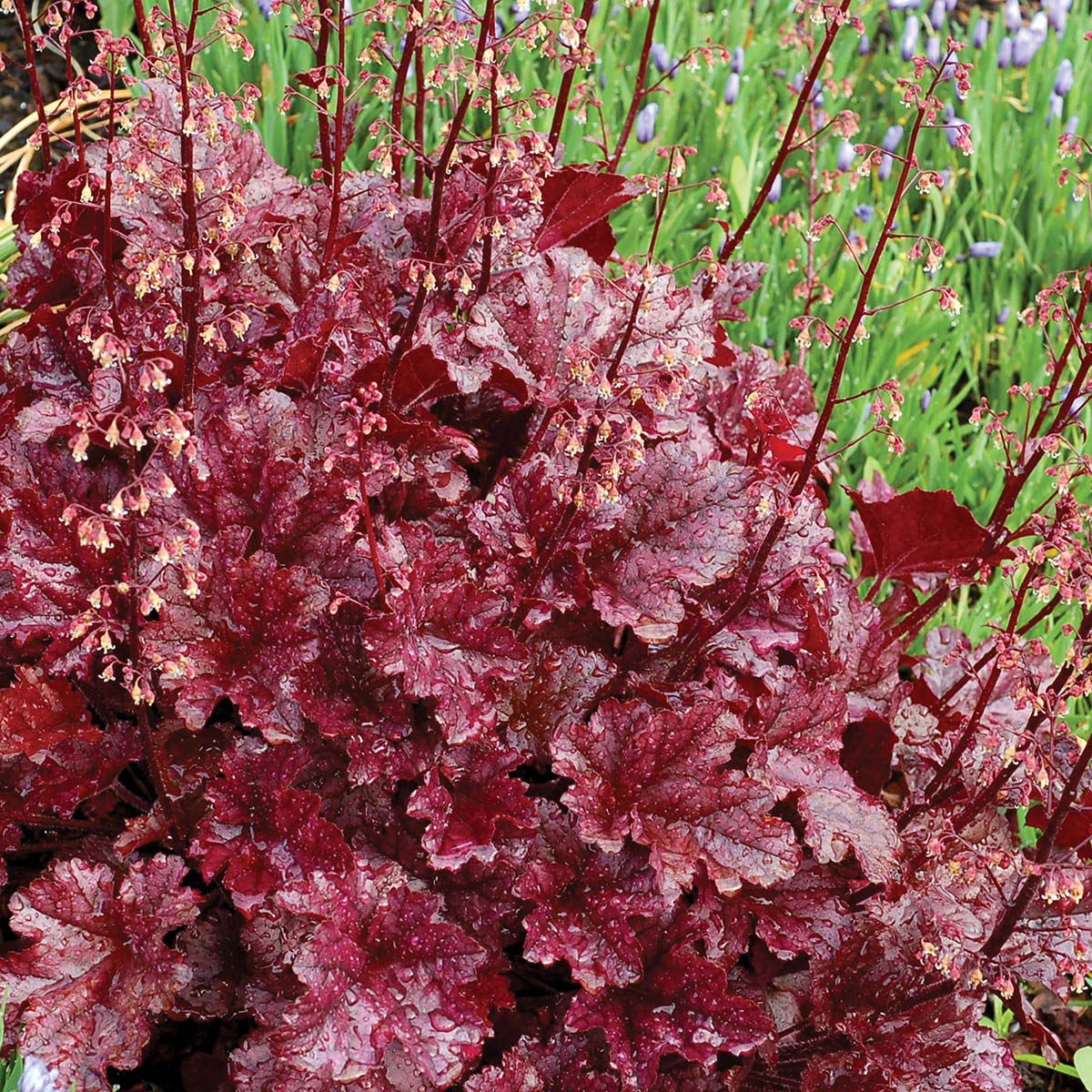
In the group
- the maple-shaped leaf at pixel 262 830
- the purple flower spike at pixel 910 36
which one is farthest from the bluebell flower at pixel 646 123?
the maple-shaped leaf at pixel 262 830

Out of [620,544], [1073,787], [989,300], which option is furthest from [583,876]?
[989,300]

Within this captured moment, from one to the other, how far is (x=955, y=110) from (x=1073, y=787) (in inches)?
131

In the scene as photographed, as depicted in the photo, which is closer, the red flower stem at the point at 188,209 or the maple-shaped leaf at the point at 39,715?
the red flower stem at the point at 188,209

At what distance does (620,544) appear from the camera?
6.24 ft

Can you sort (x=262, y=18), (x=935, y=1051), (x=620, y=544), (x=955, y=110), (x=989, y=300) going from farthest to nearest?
(x=955, y=110) < (x=989, y=300) < (x=262, y=18) < (x=620, y=544) < (x=935, y=1051)

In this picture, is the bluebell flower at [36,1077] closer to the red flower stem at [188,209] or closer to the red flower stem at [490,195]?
the red flower stem at [188,209]

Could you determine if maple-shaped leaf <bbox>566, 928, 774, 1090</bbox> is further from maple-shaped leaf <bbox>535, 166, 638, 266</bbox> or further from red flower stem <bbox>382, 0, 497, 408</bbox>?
maple-shaped leaf <bbox>535, 166, 638, 266</bbox>

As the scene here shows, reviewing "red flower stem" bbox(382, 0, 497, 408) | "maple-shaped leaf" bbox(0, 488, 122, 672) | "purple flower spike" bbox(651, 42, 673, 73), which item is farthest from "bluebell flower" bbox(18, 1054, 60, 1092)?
"purple flower spike" bbox(651, 42, 673, 73)

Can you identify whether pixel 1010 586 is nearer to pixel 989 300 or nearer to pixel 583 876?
pixel 583 876

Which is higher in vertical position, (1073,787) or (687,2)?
(687,2)

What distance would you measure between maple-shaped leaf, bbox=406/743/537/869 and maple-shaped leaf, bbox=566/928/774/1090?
9.9 inches

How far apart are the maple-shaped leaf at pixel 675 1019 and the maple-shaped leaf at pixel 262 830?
0.41m

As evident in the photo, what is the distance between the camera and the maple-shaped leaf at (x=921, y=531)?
2.01 meters

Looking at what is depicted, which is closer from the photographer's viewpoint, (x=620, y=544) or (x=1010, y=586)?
(x=1010, y=586)
